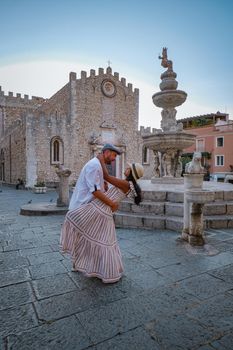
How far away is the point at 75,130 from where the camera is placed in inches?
832

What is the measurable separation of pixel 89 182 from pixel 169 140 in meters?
5.65

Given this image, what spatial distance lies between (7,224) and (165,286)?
505cm

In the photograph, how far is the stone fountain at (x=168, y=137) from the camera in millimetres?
7711

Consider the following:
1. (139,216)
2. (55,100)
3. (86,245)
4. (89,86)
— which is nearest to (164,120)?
(139,216)

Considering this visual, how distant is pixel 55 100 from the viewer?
24.3 metres

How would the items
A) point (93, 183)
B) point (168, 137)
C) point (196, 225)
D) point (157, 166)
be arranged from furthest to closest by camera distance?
point (157, 166)
point (168, 137)
point (196, 225)
point (93, 183)

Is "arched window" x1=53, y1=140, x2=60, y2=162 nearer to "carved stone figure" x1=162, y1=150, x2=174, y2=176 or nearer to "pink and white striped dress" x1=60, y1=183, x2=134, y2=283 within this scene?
"carved stone figure" x1=162, y1=150, x2=174, y2=176

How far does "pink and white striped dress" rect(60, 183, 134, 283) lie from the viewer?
2.68 metres

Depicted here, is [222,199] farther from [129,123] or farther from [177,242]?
[129,123]

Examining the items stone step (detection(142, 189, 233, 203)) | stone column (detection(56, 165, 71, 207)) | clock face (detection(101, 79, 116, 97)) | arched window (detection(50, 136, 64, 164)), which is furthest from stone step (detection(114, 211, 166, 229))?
clock face (detection(101, 79, 116, 97))

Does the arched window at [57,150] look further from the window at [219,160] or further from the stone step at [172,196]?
the window at [219,160]

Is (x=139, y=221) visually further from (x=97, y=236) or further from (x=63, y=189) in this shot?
(x=63, y=189)

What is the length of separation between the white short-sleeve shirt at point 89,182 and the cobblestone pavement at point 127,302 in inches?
39.3

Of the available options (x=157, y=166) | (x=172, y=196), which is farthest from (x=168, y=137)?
(x=172, y=196)
